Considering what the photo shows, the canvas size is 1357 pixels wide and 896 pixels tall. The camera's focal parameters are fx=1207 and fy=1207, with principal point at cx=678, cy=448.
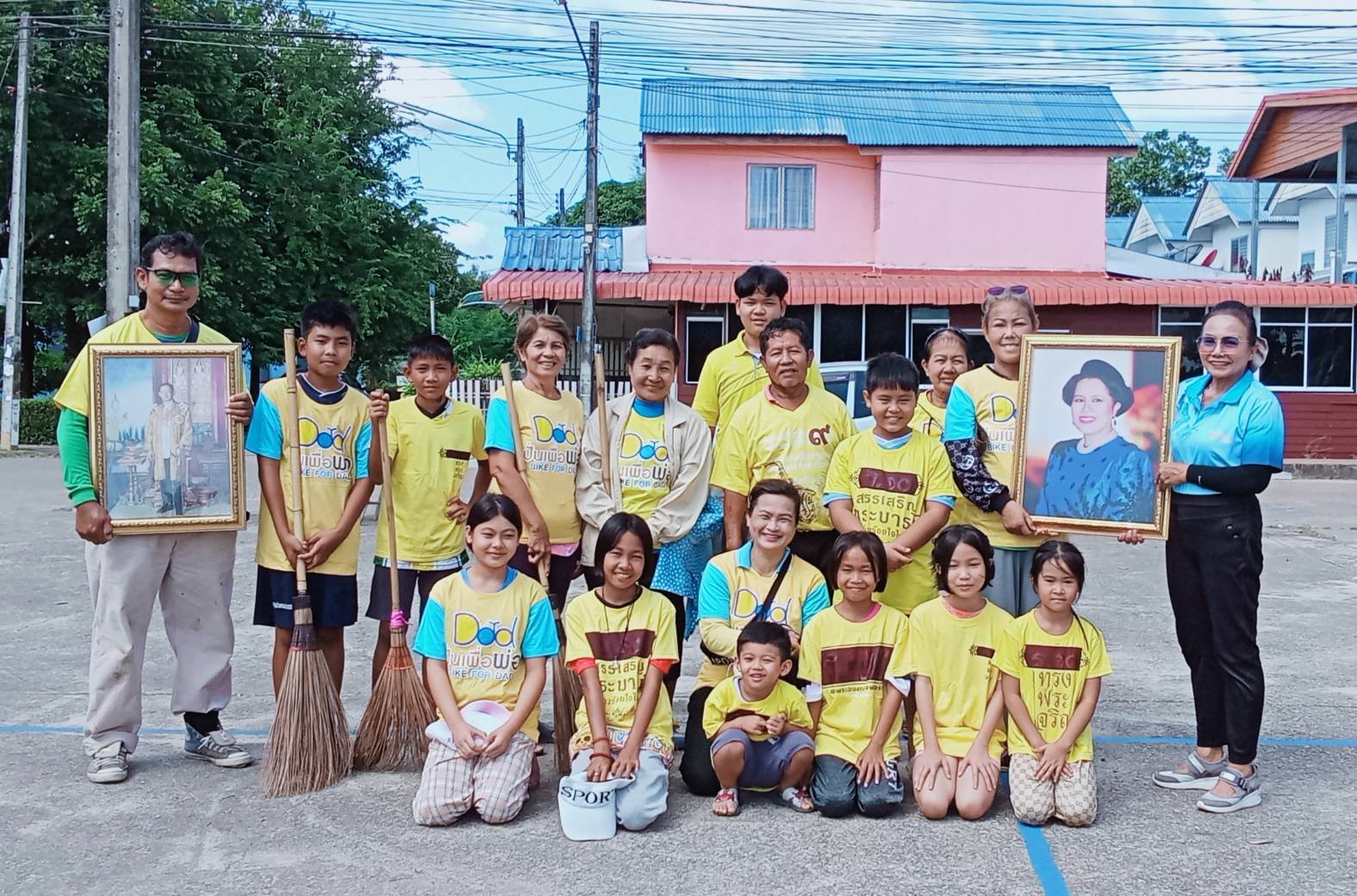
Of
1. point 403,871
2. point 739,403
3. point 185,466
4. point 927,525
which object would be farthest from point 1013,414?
point 185,466

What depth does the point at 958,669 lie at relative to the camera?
4422 millimetres

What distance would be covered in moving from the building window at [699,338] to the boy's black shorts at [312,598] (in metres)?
16.2

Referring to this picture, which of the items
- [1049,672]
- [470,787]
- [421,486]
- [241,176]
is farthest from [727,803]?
[241,176]

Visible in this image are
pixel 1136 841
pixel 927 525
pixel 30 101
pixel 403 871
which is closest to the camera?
pixel 403 871

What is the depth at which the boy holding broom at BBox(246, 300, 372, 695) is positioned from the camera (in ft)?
15.7

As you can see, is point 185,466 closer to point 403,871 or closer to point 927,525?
point 403,871

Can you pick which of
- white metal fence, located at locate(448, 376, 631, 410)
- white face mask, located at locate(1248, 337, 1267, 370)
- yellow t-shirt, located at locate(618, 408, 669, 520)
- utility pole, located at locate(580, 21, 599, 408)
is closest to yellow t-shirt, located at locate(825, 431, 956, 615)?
yellow t-shirt, located at locate(618, 408, 669, 520)

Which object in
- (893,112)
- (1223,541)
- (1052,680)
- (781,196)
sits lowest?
(1052,680)

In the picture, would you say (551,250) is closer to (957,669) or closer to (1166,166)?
(957,669)

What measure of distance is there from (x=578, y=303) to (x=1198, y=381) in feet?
56.5

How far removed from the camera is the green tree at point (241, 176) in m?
23.3

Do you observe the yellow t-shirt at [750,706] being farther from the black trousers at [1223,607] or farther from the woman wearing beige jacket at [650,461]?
the black trousers at [1223,607]

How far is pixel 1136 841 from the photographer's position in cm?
402

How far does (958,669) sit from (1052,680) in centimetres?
33
